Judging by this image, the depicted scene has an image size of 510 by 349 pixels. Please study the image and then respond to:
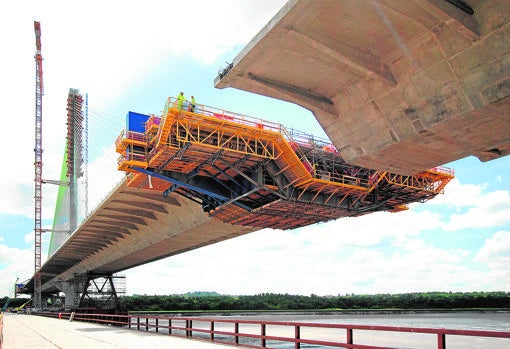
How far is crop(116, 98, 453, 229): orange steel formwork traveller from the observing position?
80.8 ft

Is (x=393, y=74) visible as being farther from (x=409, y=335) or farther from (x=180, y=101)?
(x=409, y=335)

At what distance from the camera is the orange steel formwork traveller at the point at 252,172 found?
24625 mm

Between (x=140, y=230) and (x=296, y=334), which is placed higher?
(x=140, y=230)

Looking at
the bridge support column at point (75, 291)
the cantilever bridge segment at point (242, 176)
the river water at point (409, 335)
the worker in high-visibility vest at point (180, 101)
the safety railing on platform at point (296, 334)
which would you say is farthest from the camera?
the bridge support column at point (75, 291)

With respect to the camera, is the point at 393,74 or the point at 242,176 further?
the point at 242,176

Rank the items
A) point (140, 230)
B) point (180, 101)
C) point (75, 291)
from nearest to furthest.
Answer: point (180, 101) < point (140, 230) < point (75, 291)

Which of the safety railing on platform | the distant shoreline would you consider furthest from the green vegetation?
the safety railing on platform

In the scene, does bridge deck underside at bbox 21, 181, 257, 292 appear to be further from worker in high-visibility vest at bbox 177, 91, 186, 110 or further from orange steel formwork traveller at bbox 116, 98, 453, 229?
worker in high-visibility vest at bbox 177, 91, 186, 110

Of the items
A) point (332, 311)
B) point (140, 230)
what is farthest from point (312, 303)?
point (140, 230)

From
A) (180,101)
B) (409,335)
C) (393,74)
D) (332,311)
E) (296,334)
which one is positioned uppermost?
(180,101)

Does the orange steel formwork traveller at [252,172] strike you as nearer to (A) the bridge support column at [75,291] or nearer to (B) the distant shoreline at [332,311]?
(A) the bridge support column at [75,291]

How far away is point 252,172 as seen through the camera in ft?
94.0

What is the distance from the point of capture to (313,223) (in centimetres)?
3622

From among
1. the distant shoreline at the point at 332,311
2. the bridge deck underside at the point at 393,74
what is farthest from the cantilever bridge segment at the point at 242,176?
the distant shoreline at the point at 332,311
